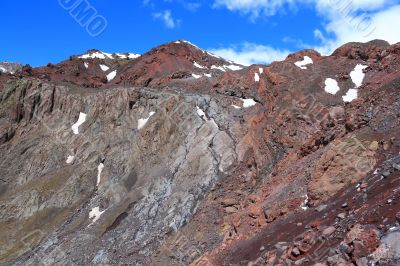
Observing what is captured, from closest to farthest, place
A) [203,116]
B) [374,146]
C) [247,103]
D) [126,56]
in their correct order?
[374,146] < [203,116] < [247,103] < [126,56]

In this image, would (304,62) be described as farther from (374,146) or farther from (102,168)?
(374,146)

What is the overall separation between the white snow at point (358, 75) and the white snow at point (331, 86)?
177cm

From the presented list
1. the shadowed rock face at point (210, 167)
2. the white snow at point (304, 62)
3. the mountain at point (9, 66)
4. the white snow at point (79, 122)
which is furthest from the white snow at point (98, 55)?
the white snow at point (304, 62)

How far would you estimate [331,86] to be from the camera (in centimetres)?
4816

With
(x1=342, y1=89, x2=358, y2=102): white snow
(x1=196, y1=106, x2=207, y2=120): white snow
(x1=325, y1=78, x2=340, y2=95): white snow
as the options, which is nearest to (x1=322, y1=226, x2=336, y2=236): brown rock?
(x1=342, y1=89, x2=358, y2=102): white snow

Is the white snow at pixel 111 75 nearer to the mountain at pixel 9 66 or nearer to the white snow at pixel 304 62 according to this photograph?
the mountain at pixel 9 66

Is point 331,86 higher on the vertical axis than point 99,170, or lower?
lower

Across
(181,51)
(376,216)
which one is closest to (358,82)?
(376,216)

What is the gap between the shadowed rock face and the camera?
894 inches

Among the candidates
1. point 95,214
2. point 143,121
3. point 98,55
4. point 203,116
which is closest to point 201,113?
point 203,116

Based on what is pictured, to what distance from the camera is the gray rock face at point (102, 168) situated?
4406 cm

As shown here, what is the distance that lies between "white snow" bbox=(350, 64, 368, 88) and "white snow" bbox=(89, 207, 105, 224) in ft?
97.1

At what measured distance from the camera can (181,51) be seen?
9600 cm

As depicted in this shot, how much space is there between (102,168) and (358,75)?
3215cm
